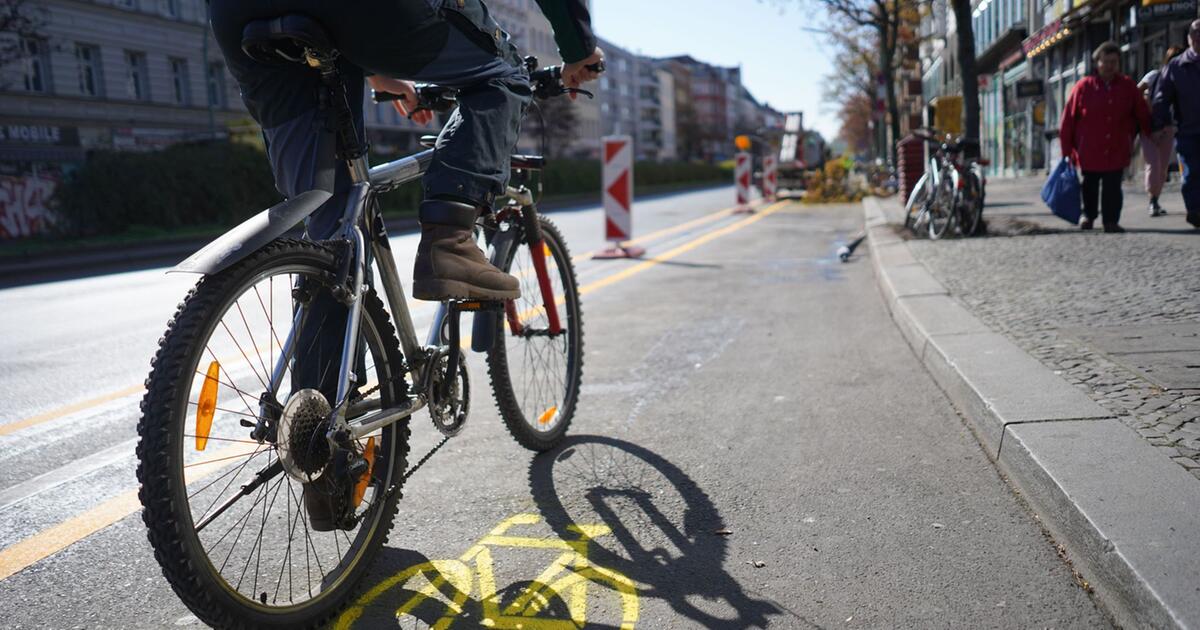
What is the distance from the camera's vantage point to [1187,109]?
9.18 meters

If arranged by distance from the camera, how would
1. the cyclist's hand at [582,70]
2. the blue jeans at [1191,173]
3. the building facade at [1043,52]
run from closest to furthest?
the cyclist's hand at [582,70] → the blue jeans at [1191,173] → the building facade at [1043,52]

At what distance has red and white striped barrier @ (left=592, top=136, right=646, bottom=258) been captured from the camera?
478 inches

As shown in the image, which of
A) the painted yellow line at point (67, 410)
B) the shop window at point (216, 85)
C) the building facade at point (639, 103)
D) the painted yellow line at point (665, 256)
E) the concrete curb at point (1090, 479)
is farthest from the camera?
the building facade at point (639, 103)

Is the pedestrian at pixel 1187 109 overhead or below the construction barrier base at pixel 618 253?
overhead

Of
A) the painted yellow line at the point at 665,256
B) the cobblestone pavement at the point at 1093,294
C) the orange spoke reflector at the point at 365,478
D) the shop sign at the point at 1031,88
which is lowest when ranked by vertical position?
the painted yellow line at the point at 665,256

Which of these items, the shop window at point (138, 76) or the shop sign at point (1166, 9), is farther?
the shop window at point (138, 76)

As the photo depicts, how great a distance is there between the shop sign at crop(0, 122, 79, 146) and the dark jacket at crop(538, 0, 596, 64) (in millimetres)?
35342

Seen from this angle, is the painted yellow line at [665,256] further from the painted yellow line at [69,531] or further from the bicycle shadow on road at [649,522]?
the painted yellow line at [69,531]

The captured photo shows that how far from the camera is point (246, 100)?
2.61m

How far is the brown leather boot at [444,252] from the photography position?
2521 mm

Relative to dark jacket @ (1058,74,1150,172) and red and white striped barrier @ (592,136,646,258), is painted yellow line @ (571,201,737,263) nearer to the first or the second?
red and white striped barrier @ (592,136,646,258)

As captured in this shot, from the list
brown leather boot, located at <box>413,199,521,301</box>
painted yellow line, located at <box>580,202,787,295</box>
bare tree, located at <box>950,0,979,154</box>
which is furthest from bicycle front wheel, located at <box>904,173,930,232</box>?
brown leather boot, located at <box>413,199,521,301</box>

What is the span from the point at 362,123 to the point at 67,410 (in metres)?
2.87

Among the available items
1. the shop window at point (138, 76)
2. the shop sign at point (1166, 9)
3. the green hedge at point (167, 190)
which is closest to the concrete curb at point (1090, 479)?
the shop sign at point (1166, 9)
